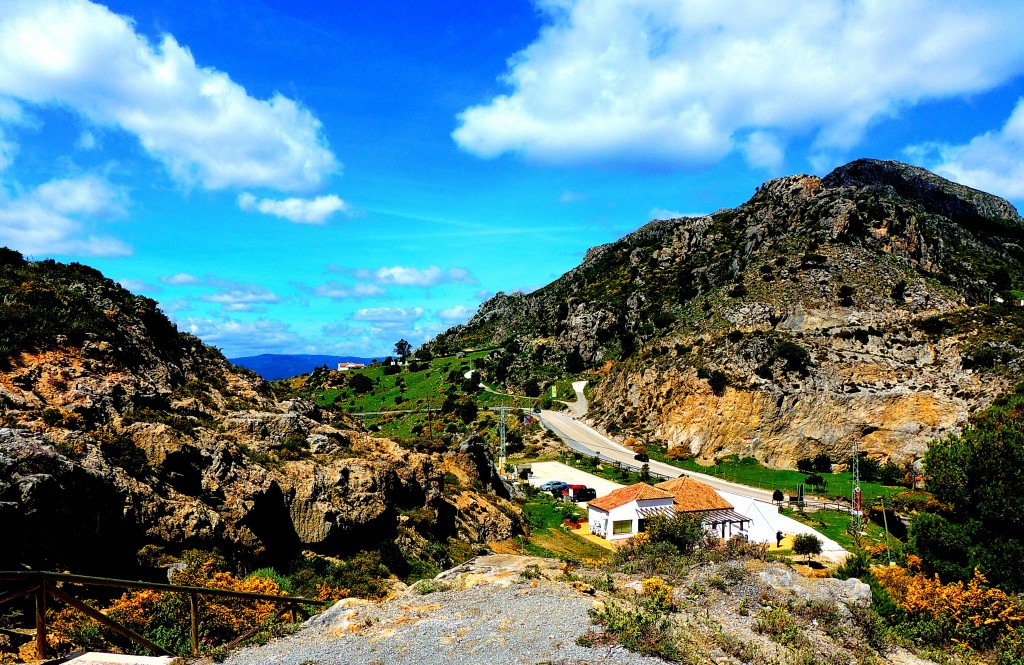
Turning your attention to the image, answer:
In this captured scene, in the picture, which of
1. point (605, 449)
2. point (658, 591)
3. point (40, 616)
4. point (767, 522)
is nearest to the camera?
point (40, 616)

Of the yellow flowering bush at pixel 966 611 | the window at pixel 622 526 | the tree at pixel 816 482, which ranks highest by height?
the yellow flowering bush at pixel 966 611

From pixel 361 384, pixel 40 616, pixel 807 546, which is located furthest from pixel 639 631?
pixel 361 384

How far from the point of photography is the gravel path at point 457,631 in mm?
9242

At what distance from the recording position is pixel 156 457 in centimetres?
1816

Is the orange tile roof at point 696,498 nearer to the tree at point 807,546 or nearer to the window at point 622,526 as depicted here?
the window at point 622,526

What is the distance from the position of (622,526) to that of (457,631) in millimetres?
34218

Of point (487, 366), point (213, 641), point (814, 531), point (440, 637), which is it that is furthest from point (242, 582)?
point (487, 366)

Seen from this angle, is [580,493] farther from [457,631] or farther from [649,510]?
[457,631]

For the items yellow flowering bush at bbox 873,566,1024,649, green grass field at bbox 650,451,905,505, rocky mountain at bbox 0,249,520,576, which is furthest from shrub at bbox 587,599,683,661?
green grass field at bbox 650,451,905,505

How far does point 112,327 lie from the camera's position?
23672 millimetres

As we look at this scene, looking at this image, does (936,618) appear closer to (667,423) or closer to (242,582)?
(242,582)

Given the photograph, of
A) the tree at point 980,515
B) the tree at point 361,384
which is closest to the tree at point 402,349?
the tree at point 361,384

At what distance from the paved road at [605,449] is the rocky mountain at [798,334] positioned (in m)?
3.93

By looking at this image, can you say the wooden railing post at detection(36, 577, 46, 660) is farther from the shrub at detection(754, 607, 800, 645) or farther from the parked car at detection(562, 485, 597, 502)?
the parked car at detection(562, 485, 597, 502)
